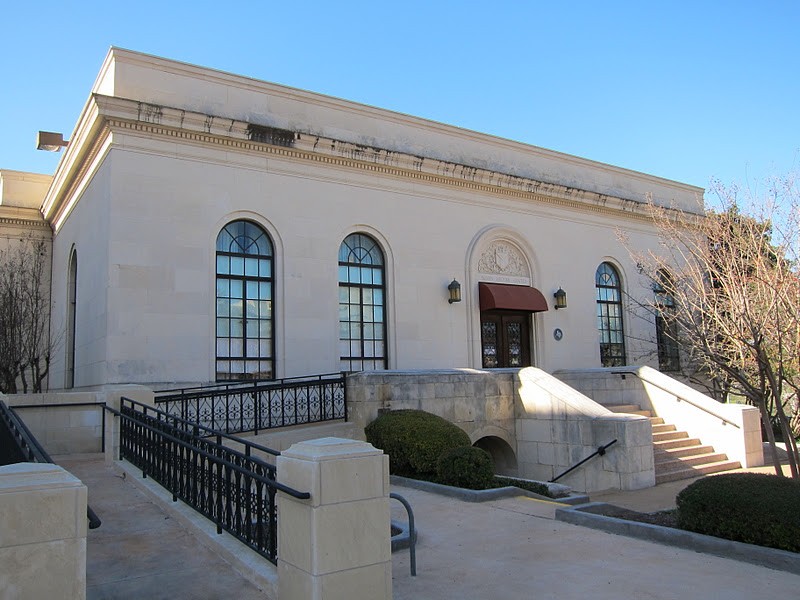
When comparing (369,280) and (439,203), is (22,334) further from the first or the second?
(439,203)

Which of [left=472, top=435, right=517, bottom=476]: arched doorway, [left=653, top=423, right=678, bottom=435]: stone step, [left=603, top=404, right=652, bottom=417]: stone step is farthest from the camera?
[left=603, top=404, right=652, bottom=417]: stone step

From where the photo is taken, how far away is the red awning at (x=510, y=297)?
19.3m

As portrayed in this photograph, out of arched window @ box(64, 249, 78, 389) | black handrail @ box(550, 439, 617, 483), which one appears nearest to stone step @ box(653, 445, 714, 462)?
black handrail @ box(550, 439, 617, 483)

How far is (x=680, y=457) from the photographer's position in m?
14.8

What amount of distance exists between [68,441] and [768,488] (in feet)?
38.2

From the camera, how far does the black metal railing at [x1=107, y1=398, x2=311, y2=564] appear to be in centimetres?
616

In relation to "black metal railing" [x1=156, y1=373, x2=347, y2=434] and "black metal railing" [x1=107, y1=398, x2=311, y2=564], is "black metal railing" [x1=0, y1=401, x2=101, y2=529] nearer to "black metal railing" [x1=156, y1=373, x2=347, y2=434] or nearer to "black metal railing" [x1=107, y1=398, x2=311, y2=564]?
"black metal railing" [x1=107, y1=398, x2=311, y2=564]

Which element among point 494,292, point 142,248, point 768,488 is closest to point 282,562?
point 768,488

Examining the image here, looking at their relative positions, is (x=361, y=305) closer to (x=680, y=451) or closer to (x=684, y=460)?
(x=680, y=451)

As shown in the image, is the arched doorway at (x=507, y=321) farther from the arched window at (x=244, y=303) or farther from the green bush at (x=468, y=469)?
the green bush at (x=468, y=469)

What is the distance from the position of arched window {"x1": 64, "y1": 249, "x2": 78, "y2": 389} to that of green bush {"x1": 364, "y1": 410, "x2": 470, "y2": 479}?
9.75 meters

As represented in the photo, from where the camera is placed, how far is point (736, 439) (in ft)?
49.7

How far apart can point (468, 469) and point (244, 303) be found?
7526mm

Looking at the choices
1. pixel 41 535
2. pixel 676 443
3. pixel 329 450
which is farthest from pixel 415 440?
pixel 41 535
